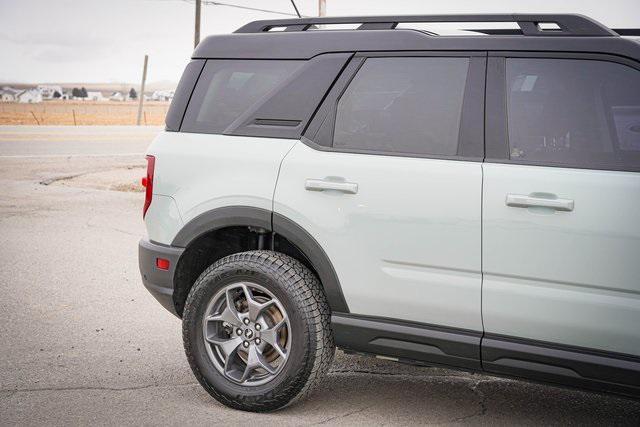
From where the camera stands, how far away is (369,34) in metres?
4.04

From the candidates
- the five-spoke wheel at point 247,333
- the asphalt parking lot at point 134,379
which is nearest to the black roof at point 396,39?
the five-spoke wheel at point 247,333

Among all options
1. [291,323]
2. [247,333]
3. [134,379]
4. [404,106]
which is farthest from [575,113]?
[134,379]

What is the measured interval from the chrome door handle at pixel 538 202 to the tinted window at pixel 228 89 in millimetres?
1441

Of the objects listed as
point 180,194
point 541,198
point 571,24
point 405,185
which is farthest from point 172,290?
point 571,24

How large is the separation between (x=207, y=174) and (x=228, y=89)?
0.51 metres

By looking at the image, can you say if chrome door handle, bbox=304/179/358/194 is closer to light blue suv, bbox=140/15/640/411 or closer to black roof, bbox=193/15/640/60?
light blue suv, bbox=140/15/640/411

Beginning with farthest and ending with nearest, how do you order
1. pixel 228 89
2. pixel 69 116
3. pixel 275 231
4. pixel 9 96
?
pixel 9 96 < pixel 69 116 < pixel 228 89 < pixel 275 231

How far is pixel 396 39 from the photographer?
13.0ft

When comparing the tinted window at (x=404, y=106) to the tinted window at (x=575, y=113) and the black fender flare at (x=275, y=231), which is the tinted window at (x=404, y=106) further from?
the black fender flare at (x=275, y=231)

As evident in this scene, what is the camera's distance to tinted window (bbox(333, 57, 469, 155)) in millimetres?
3770

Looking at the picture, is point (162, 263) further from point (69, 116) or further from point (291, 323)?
point (69, 116)

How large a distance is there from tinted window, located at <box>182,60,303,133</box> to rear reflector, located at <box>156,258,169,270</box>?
2.49 feet

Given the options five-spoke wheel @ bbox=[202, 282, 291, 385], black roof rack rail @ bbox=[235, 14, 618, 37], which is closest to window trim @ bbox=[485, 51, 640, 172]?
black roof rack rail @ bbox=[235, 14, 618, 37]

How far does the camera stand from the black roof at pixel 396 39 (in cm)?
353
